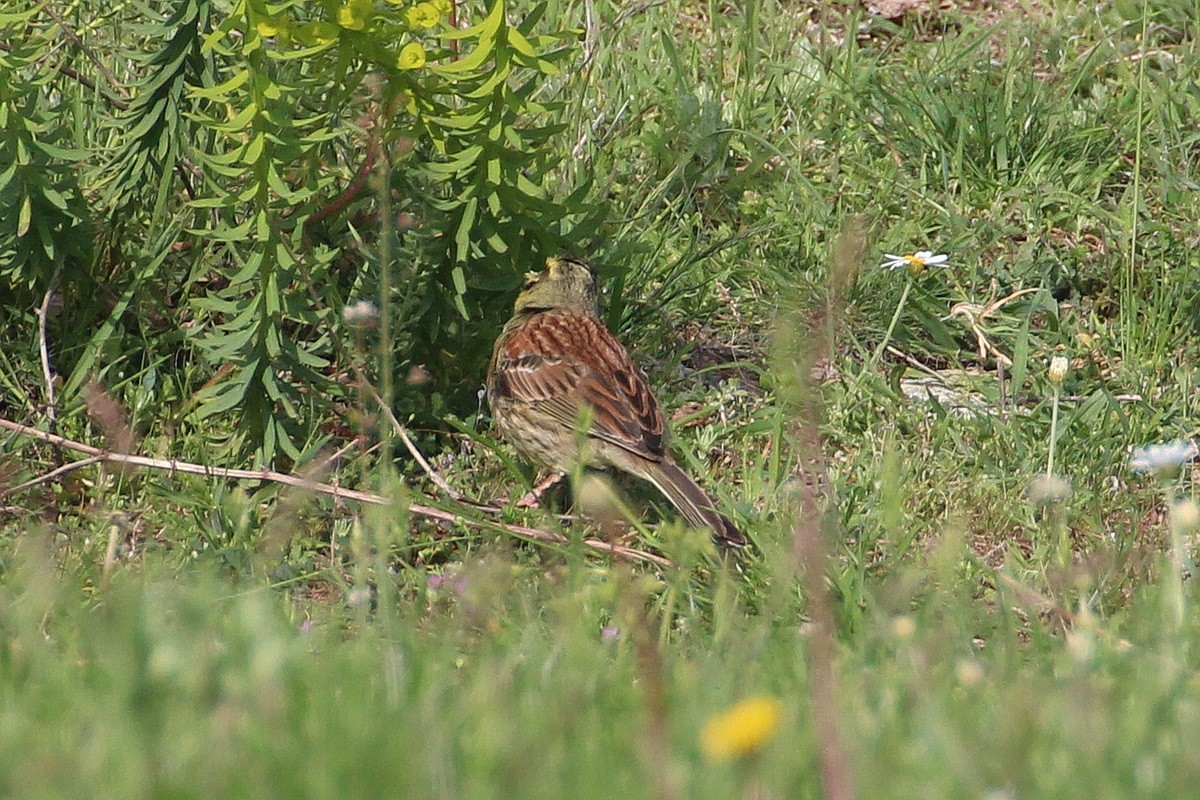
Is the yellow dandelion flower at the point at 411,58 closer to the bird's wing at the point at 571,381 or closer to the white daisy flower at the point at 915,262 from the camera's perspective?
the bird's wing at the point at 571,381

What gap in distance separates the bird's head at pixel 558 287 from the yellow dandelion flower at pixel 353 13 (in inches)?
45.1

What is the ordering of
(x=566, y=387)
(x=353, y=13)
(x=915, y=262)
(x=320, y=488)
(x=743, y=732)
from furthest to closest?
(x=915, y=262) < (x=566, y=387) < (x=320, y=488) < (x=353, y=13) < (x=743, y=732)

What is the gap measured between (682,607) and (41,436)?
231 centimetres

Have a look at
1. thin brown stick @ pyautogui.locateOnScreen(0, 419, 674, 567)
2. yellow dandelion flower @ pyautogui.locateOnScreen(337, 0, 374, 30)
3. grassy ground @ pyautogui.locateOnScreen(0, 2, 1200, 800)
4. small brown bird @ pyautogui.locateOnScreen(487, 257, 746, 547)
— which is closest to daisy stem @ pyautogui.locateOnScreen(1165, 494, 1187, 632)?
grassy ground @ pyautogui.locateOnScreen(0, 2, 1200, 800)

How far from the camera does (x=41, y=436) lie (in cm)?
571

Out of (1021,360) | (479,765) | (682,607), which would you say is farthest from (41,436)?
(479,765)

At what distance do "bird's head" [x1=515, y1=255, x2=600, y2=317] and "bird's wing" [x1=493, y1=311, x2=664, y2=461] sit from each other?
0.04 meters

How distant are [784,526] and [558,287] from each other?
120cm

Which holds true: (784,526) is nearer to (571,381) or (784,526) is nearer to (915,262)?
(571,381)

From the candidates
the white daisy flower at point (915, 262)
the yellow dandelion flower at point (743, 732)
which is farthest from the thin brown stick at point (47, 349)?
the yellow dandelion flower at point (743, 732)

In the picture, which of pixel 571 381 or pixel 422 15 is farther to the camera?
pixel 571 381

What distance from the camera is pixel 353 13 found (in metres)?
4.78

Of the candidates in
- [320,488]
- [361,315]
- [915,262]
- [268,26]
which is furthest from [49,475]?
[915,262]

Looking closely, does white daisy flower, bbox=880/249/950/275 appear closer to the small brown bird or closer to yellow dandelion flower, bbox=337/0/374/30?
the small brown bird
